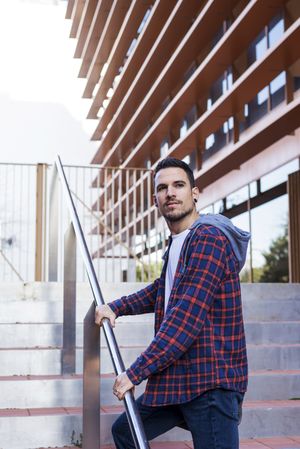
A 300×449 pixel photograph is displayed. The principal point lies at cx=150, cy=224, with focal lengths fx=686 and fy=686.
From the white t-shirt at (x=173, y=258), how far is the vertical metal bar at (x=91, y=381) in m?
0.69

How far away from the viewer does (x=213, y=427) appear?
2195 millimetres

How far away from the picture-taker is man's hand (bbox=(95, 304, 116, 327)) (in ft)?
9.05

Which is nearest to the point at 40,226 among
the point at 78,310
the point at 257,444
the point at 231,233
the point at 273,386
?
the point at 78,310

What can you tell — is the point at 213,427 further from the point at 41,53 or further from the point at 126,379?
the point at 41,53

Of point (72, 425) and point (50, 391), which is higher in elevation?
point (50, 391)

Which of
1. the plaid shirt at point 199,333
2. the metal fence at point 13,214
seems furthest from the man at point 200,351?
the metal fence at point 13,214

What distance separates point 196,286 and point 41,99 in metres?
36.8

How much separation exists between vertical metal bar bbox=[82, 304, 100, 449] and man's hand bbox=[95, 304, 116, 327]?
0.91ft

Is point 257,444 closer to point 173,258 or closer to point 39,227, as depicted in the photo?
point 173,258

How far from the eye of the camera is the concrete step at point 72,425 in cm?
374

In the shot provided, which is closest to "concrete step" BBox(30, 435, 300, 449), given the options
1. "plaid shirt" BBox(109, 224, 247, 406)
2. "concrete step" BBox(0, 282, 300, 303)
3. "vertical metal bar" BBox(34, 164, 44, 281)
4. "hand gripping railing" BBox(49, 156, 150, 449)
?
"hand gripping railing" BBox(49, 156, 150, 449)

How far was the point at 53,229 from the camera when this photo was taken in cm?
615

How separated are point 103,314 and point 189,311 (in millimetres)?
646

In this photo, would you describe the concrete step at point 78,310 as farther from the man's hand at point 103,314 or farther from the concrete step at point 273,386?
the man's hand at point 103,314
